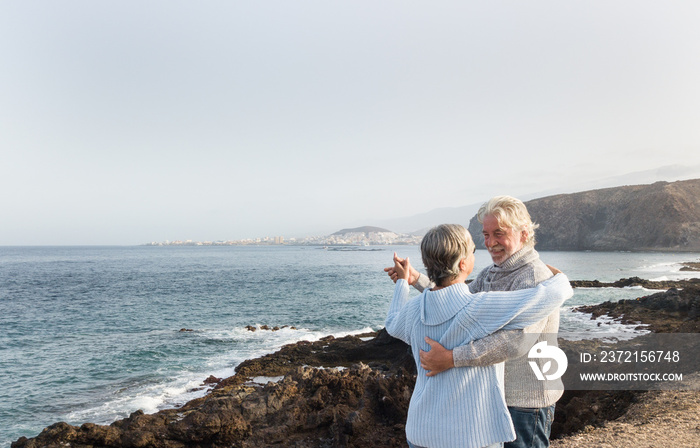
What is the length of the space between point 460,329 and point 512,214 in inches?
31.0

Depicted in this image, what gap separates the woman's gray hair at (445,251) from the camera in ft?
6.57

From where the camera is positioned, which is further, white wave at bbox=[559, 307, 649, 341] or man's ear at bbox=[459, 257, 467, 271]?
white wave at bbox=[559, 307, 649, 341]

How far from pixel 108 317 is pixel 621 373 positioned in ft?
80.6

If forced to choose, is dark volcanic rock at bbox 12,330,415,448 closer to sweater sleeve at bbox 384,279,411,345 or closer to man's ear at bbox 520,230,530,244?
sweater sleeve at bbox 384,279,411,345

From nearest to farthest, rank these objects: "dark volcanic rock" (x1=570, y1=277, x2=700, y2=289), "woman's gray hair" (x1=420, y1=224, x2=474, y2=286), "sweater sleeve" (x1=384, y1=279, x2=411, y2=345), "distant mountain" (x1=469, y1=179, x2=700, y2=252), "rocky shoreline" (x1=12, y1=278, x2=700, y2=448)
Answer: "woman's gray hair" (x1=420, y1=224, x2=474, y2=286) < "sweater sleeve" (x1=384, y1=279, x2=411, y2=345) < "rocky shoreline" (x1=12, y1=278, x2=700, y2=448) < "dark volcanic rock" (x1=570, y1=277, x2=700, y2=289) < "distant mountain" (x1=469, y1=179, x2=700, y2=252)

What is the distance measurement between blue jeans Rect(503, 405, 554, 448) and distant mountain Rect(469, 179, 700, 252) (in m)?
83.6

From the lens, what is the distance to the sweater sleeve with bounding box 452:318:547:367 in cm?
186

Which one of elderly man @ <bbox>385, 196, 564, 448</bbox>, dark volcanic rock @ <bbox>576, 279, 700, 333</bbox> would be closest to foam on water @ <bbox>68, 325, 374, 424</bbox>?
elderly man @ <bbox>385, 196, 564, 448</bbox>

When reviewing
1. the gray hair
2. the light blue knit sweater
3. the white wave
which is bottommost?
the white wave

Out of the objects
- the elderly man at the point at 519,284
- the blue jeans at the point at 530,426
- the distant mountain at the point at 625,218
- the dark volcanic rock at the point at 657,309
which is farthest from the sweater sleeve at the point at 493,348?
the distant mountain at the point at 625,218

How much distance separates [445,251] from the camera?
6.55 ft

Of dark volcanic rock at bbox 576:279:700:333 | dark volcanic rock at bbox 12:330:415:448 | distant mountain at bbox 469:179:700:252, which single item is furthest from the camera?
distant mountain at bbox 469:179:700:252

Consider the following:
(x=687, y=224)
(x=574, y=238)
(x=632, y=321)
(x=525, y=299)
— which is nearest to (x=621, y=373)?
(x=525, y=299)

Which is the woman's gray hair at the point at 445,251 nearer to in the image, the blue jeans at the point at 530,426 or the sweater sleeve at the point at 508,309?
the sweater sleeve at the point at 508,309
